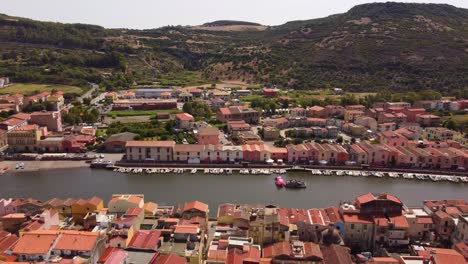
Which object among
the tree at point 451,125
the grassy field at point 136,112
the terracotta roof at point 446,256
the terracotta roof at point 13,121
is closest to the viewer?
the terracotta roof at point 446,256

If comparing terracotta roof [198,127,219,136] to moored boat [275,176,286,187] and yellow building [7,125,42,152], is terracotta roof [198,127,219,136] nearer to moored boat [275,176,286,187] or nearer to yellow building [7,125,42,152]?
moored boat [275,176,286,187]

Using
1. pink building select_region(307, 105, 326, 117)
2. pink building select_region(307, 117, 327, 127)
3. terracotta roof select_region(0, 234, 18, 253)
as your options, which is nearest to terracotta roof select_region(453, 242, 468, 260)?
terracotta roof select_region(0, 234, 18, 253)

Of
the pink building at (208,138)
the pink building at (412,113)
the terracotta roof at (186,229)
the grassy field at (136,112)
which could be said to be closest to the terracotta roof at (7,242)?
the terracotta roof at (186,229)

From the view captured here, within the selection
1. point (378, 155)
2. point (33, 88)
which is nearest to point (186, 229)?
point (378, 155)

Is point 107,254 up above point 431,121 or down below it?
below

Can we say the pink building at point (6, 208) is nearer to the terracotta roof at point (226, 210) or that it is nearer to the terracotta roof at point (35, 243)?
the terracotta roof at point (35, 243)

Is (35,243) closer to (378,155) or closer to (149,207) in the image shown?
(149,207)

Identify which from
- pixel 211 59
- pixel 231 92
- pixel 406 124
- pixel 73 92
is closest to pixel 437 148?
pixel 406 124
